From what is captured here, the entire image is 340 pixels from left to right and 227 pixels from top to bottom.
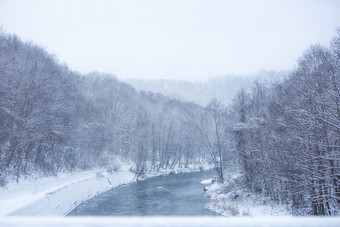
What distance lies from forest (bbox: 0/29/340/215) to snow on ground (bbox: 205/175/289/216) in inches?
25.8

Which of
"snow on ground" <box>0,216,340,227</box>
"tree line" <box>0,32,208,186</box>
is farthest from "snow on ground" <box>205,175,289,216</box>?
"tree line" <box>0,32,208,186</box>

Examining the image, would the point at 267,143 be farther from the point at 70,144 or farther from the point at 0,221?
the point at 70,144

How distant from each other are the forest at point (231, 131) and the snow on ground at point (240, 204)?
655 mm

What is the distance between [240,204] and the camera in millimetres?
16578

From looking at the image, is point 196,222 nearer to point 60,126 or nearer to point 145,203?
point 145,203

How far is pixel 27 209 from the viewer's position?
A: 38.8 feet

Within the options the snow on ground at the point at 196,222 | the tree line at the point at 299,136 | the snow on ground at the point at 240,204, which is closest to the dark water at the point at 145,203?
the snow on ground at the point at 240,204

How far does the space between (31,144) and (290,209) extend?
24292mm

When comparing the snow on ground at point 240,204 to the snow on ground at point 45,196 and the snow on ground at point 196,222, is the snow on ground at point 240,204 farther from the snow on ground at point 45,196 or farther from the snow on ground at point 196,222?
the snow on ground at point 196,222

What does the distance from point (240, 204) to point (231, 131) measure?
6840 mm

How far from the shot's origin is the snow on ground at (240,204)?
14.2 m

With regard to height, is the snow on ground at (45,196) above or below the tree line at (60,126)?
below

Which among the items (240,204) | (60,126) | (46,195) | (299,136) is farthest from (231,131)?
(60,126)

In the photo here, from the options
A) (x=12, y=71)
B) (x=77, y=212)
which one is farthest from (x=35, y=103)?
(x=77, y=212)
